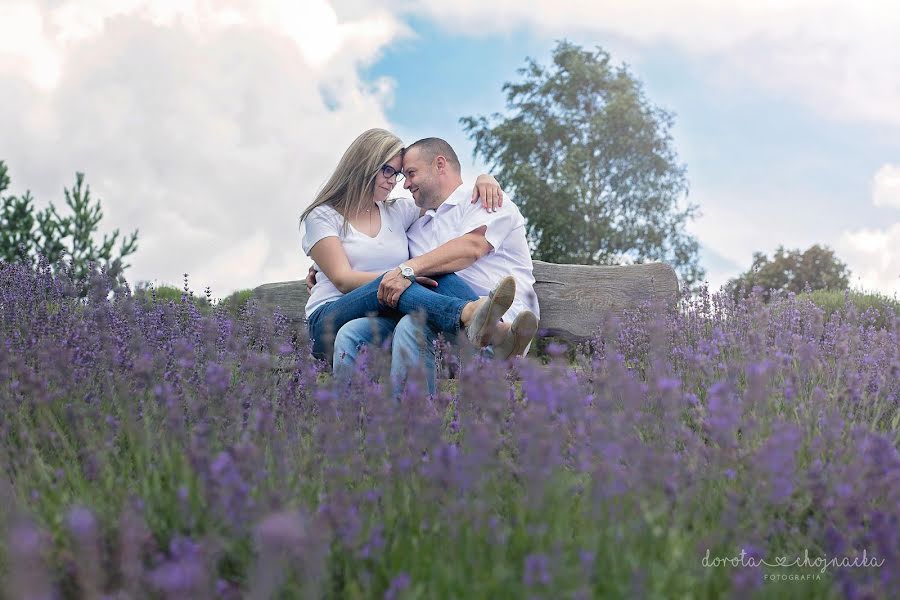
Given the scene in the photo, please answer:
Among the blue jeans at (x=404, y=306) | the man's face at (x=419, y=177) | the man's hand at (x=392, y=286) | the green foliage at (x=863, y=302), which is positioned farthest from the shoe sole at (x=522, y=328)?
the green foliage at (x=863, y=302)

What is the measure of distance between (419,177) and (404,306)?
3.53 ft

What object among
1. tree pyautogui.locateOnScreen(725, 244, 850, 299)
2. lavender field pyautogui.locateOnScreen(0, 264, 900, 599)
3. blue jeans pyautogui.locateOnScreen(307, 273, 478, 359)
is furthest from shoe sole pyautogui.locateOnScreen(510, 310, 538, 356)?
tree pyautogui.locateOnScreen(725, 244, 850, 299)

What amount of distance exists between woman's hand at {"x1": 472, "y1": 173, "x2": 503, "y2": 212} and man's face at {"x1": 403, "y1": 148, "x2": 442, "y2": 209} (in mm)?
282

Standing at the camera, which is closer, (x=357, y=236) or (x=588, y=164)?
(x=357, y=236)

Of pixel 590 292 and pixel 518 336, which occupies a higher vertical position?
pixel 590 292

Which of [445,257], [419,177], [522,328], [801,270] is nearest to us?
[522,328]

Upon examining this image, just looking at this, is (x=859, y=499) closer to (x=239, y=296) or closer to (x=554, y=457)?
(x=554, y=457)

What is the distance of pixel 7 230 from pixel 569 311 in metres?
8.96

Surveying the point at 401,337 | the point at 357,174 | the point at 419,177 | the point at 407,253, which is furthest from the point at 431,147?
the point at 401,337

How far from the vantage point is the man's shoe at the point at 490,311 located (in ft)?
12.1

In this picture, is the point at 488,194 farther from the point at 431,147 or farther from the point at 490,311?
the point at 490,311

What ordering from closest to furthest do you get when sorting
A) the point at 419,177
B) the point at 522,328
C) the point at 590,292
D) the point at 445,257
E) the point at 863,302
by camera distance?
the point at 522,328
the point at 445,257
the point at 419,177
the point at 590,292
the point at 863,302

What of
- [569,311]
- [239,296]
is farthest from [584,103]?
[569,311]

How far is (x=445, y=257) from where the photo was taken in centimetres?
441
